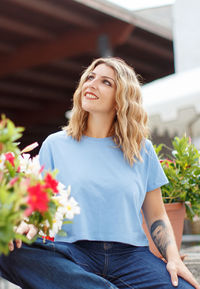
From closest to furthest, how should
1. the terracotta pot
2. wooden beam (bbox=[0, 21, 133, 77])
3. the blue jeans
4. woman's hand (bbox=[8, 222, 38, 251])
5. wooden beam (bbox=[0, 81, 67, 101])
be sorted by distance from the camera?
1. woman's hand (bbox=[8, 222, 38, 251])
2. the blue jeans
3. the terracotta pot
4. wooden beam (bbox=[0, 21, 133, 77])
5. wooden beam (bbox=[0, 81, 67, 101])

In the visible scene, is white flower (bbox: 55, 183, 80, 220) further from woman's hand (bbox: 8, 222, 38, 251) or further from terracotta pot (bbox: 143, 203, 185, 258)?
terracotta pot (bbox: 143, 203, 185, 258)

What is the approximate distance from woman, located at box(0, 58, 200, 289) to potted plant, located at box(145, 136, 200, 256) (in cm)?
50

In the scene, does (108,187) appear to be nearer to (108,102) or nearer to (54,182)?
(108,102)

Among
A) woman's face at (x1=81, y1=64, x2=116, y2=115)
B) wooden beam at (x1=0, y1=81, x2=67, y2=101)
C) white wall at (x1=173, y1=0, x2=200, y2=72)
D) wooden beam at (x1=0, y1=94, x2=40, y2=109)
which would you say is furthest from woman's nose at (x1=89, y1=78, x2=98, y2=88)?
wooden beam at (x1=0, y1=94, x2=40, y2=109)

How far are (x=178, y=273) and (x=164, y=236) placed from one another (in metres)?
0.17

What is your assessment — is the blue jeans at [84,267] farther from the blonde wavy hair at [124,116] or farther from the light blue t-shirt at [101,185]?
the blonde wavy hair at [124,116]

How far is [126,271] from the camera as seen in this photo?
164 centimetres

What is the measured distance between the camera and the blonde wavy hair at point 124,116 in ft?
6.07

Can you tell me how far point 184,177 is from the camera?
2395 mm

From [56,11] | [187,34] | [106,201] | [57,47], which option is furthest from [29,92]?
[106,201]

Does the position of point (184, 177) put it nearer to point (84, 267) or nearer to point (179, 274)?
point (179, 274)

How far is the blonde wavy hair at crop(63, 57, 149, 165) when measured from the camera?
1.85 meters

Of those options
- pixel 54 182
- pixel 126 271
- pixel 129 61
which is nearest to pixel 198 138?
pixel 126 271

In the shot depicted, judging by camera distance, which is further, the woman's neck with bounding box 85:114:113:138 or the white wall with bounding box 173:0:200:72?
the white wall with bounding box 173:0:200:72
